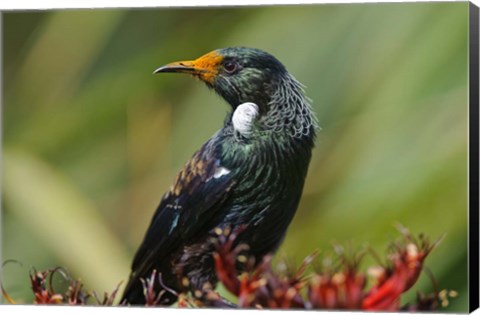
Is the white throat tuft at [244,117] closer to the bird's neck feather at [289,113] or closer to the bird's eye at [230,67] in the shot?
the bird's neck feather at [289,113]

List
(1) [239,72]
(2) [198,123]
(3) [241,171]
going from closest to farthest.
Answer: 1. (3) [241,171]
2. (1) [239,72]
3. (2) [198,123]

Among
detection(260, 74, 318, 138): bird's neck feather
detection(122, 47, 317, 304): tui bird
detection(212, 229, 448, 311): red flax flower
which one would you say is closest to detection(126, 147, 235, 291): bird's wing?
detection(122, 47, 317, 304): tui bird

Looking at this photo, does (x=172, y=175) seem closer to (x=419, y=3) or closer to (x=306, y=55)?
(x=306, y=55)

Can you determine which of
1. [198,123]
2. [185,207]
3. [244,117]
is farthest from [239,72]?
[185,207]

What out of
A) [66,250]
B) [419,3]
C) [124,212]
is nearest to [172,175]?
[124,212]

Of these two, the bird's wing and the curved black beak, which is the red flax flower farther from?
the curved black beak

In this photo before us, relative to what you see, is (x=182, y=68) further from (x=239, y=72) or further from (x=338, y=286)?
(x=338, y=286)
